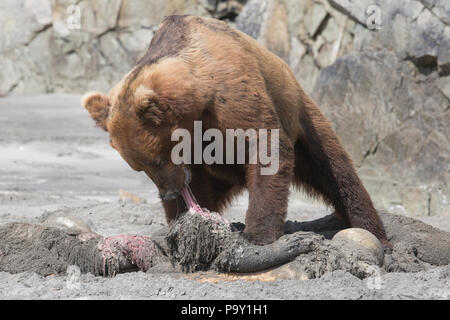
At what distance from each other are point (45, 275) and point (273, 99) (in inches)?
74.9

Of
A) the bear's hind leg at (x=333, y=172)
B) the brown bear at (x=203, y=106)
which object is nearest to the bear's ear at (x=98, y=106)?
the brown bear at (x=203, y=106)

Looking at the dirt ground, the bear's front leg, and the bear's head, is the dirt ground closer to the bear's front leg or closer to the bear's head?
the bear's front leg

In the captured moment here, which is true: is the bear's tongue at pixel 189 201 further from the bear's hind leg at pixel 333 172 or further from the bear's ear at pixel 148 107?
the bear's hind leg at pixel 333 172

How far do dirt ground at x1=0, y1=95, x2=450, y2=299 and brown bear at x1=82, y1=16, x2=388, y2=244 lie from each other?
64cm

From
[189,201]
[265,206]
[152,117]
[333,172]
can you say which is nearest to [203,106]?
[152,117]

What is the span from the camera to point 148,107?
387cm

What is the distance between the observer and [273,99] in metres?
4.60

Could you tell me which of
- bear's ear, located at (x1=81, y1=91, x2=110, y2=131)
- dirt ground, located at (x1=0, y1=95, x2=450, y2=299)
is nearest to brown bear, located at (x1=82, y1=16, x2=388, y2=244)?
bear's ear, located at (x1=81, y1=91, x2=110, y2=131)

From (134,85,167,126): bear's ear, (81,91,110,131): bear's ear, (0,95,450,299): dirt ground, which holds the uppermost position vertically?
(134,85,167,126): bear's ear

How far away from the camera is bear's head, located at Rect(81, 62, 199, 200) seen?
3922 mm

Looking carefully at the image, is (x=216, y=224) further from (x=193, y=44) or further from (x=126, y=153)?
(x=193, y=44)

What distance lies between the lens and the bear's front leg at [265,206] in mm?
4246

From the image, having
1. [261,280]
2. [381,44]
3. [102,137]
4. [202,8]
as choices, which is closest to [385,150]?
[381,44]

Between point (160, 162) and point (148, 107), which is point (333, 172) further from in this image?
point (148, 107)
